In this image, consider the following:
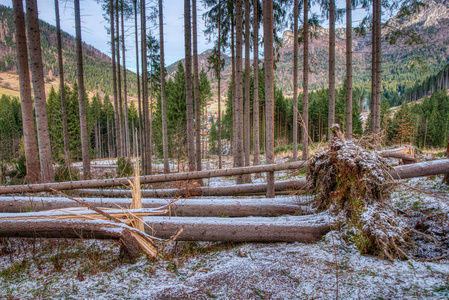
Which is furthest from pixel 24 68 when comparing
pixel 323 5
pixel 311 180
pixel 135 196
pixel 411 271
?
pixel 323 5

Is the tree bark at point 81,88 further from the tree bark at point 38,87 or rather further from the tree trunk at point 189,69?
the tree trunk at point 189,69

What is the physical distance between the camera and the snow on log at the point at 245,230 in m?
3.31

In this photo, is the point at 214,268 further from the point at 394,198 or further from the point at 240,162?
the point at 240,162

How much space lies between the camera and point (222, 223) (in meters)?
3.39

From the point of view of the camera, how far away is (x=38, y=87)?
6.89 meters

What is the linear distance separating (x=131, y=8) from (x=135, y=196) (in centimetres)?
1712

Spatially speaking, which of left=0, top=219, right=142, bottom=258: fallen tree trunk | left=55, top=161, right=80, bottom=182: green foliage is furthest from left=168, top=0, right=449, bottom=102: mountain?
left=55, top=161, right=80, bottom=182: green foliage

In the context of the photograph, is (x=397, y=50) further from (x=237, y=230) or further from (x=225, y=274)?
(x=225, y=274)

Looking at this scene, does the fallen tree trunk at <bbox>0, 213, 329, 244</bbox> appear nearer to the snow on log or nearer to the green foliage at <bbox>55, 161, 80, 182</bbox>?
the snow on log

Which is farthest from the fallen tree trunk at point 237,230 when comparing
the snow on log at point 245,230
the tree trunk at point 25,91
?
the tree trunk at point 25,91

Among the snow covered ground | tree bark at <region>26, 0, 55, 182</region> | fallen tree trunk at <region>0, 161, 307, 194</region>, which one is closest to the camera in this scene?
the snow covered ground

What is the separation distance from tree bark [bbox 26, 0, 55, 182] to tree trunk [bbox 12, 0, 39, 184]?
0.16m

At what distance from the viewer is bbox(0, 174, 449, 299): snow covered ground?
2.23 metres

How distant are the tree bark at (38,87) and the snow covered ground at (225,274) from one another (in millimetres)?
4312
